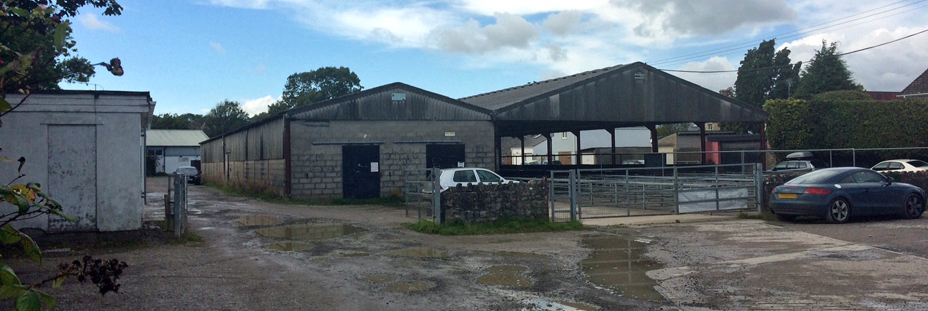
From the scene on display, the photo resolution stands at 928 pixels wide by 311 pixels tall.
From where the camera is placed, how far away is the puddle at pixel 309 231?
1463 cm

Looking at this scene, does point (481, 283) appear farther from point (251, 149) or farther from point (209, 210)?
point (251, 149)

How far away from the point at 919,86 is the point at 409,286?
179 ft

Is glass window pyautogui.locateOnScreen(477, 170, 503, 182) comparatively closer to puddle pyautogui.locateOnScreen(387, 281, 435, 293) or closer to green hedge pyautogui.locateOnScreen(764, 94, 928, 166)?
puddle pyautogui.locateOnScreen(387, 281, 435, 293)

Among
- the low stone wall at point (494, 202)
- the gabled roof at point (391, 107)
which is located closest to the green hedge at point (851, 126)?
the gabled roof at point (391, 107)

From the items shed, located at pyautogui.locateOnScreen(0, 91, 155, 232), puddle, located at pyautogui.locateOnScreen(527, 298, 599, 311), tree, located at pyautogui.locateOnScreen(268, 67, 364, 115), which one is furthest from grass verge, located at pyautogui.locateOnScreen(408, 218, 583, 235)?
tree, located at pyautogui.locateOnScreen(268, 67, 364, 115)

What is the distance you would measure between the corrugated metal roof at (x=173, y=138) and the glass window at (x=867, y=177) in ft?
208

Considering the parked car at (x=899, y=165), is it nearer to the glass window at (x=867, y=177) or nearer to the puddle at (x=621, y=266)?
the glass window at (x=867, y=177)

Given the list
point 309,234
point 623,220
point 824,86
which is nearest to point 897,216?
point 623,220

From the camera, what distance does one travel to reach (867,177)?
53.7 ft

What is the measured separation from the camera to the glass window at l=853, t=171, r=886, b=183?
1627 centimetres

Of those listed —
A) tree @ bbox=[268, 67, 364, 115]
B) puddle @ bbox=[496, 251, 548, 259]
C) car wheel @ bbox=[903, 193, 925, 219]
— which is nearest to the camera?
puddle @ bbox=[496, 251, 548, 259]

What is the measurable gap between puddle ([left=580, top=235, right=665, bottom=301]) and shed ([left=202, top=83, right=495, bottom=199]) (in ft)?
43.1

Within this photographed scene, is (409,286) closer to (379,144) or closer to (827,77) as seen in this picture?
(379,144)

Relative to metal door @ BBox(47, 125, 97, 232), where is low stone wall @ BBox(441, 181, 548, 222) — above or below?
below
